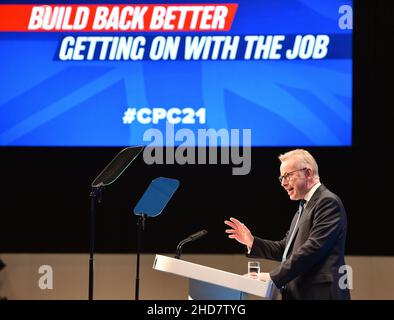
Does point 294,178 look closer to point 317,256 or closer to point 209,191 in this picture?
point 317,256

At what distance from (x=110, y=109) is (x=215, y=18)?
1.14m

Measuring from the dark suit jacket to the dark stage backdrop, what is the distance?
225 cm

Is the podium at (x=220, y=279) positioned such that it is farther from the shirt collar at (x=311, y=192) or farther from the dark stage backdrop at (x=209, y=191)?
the dark stage backdrop at (x=209, y=191)

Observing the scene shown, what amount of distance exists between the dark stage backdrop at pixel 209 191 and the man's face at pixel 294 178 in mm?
2128

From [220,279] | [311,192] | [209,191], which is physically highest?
[209,191]

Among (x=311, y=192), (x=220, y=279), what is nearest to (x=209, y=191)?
(x=311, y=192)

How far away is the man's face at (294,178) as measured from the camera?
412cm

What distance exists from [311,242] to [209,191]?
2.54 meters

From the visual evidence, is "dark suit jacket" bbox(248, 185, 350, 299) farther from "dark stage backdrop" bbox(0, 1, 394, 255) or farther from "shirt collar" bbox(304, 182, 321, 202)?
"dark stage backdrop" bbox(0, 1, 394, 255)

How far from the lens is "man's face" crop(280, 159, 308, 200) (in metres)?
4.12

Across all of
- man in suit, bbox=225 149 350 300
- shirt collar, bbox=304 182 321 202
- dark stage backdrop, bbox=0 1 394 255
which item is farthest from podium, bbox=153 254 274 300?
dark stage backdrop, bbox=0 1 394 255

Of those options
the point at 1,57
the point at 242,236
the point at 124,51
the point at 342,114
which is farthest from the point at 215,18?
the point at 242,236

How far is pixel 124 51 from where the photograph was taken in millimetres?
6199

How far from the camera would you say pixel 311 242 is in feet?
12.8
